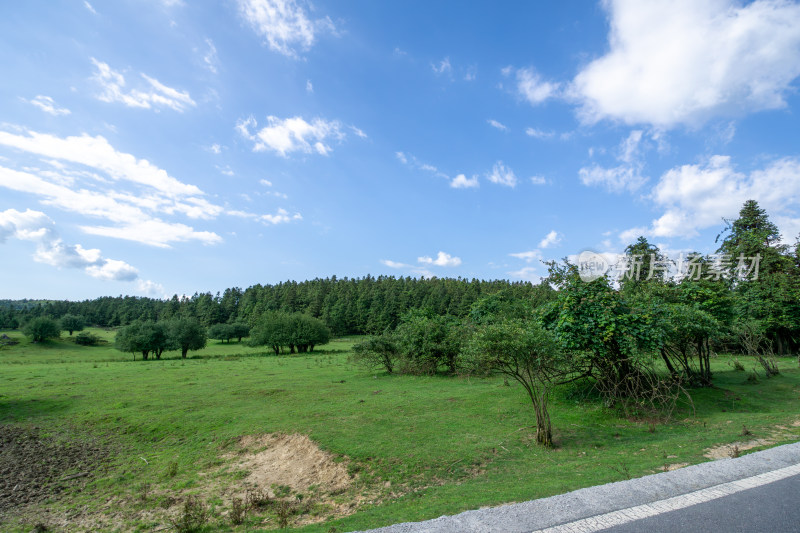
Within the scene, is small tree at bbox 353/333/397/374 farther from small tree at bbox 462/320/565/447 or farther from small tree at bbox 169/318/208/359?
small tree at bbox 169/318/208/359

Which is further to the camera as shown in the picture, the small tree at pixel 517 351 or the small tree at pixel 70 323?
the small tree at pixel 70 323

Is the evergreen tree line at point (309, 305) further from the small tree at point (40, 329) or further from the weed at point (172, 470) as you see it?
the weed at point (172, 470)

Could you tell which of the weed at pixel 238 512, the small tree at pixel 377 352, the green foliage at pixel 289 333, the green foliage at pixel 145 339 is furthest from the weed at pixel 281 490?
the green foliage at pixel 145 339

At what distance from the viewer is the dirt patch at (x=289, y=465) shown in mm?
10359

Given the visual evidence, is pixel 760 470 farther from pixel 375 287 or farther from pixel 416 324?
pixel 375 287

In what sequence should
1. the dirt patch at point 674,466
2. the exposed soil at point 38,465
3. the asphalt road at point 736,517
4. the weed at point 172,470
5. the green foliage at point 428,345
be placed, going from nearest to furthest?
the asphalt road at point 736,517
the dirt patch at point 674,466
the exposed soil at point 38,465
the weed at point 172,470
the green foliage at point 428,345

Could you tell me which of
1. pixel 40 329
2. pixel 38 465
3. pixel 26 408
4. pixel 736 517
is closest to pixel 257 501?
pixel 736 517

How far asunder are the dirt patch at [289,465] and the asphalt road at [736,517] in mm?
7374

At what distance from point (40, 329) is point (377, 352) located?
7688 cm

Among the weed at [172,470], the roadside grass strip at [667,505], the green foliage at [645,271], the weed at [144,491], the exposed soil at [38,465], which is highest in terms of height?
the green foliage at [645,271]

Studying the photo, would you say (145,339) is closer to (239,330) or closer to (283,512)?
(239,330)

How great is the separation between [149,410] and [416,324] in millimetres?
17260

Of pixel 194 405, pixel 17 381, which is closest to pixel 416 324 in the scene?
pixel 194 405

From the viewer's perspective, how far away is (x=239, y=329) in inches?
3214
